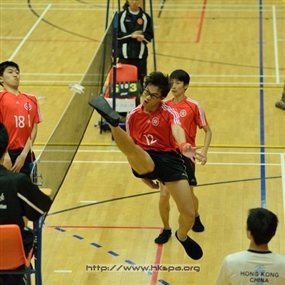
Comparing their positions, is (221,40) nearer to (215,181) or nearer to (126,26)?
(126,26)

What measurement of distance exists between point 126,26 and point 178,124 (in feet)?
22.1

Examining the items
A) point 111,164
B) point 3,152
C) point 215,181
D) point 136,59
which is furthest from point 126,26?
point 3,152

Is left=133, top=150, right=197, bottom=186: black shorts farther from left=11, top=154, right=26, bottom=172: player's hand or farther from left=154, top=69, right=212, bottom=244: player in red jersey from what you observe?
left=11, top=154, right=26, bottom=172: player's hand

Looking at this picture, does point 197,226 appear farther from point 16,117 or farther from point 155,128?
point 16,117

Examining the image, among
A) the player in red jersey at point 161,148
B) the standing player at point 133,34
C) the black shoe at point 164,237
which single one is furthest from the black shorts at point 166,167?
the standing player at point 133,34

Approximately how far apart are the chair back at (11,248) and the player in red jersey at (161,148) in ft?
6.64

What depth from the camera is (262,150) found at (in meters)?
14.5

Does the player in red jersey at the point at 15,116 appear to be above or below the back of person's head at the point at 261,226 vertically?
above

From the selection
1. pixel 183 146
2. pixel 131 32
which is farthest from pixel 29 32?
pixel 183 146

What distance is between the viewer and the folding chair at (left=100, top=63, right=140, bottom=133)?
15.0 meters

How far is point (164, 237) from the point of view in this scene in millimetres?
11125

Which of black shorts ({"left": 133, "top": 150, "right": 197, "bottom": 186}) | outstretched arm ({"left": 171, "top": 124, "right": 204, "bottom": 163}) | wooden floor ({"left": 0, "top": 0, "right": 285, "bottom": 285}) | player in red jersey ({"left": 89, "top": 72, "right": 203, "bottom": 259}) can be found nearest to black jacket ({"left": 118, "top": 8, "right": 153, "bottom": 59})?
wooden floor ({"left": 0, "top": 0, "right": 285, "bottom": 285})

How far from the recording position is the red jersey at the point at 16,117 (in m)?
10.4

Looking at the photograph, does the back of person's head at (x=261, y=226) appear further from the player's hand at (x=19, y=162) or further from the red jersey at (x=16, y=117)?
the red jersey at (x=16, y=117)
